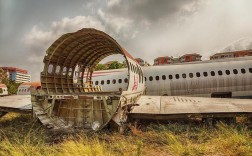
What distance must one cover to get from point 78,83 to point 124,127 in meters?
8.26

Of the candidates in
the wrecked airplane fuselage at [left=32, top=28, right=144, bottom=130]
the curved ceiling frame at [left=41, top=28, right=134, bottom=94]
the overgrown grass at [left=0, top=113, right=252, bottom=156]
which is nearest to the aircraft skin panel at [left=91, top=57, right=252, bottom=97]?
the curved ceiling frame at [left=41, top=28, right=134, bottom=94]

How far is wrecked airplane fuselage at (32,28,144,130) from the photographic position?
10.4m

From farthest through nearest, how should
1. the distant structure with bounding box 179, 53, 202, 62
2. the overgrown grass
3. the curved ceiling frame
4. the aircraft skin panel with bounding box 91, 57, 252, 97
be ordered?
the distant structure with bounding box 179, 53, 202, 62 → the aircraft skin panel with bounding box 91, 57, 252, 97 → the curved ceiling frame → the overgrown grass

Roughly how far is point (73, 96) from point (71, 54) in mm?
5079

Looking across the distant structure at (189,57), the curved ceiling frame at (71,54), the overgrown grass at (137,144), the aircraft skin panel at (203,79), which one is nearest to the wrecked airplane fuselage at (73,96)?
the curved ceiling frame at (71,54)

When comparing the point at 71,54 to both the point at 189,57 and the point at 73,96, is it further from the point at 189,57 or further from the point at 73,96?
the point at 189,57

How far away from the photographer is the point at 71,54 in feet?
49.5

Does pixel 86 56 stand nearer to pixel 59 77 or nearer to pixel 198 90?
pixel 59 77

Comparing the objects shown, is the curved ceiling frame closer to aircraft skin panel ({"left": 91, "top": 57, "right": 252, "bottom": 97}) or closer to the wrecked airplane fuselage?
the wrecked airplane fuselage

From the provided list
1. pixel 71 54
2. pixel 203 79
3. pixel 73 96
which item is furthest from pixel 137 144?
pixel 203 79

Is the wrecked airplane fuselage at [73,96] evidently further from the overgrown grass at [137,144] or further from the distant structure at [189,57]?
the distant structure at [189,57]

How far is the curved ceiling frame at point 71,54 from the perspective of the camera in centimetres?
1260

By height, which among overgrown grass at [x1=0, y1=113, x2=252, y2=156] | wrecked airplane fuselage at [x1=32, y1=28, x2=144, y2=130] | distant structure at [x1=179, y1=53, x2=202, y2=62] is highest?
distant structure at [x1=179, y1=53, x2=202, y2=62]

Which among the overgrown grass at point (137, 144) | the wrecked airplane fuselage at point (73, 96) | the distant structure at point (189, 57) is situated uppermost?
the distant structure at point (189, 57)
